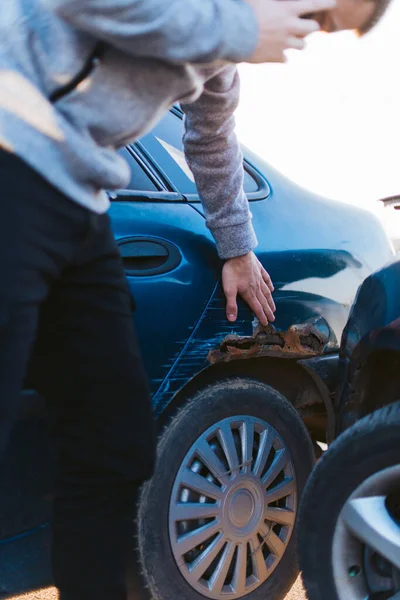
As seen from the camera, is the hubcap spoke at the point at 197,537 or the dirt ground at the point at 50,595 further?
the dirt ground at the point at 50,595

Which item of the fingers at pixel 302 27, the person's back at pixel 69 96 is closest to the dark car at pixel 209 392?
the person's back at pixel 69 96

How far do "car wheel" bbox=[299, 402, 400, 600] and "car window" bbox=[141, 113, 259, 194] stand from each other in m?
0.89

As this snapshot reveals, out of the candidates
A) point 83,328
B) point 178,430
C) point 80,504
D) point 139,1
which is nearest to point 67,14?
point 139,1

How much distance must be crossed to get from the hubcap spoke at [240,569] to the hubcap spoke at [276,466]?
0.19 m

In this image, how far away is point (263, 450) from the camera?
225 cm

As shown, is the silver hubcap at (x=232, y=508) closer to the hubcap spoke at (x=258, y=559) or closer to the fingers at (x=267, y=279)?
the hubcap spoke at (x=258, y=559)

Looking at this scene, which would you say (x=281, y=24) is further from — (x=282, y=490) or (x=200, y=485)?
(x=282, y=490)

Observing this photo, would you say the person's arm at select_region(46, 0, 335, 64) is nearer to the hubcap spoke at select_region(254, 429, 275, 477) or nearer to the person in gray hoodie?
the person in gray hoodie

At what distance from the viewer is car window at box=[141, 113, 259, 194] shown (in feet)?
7.55

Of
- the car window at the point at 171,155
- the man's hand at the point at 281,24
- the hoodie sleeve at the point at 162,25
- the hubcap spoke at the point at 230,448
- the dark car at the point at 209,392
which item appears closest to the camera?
the hoodie sleeve at the point at 162,25

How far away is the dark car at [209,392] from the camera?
1.95m

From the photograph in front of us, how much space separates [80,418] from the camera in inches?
55.4

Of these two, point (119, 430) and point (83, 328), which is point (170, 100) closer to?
point (83, 328)

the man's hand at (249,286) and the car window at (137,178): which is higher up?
the car window at (137,178)
